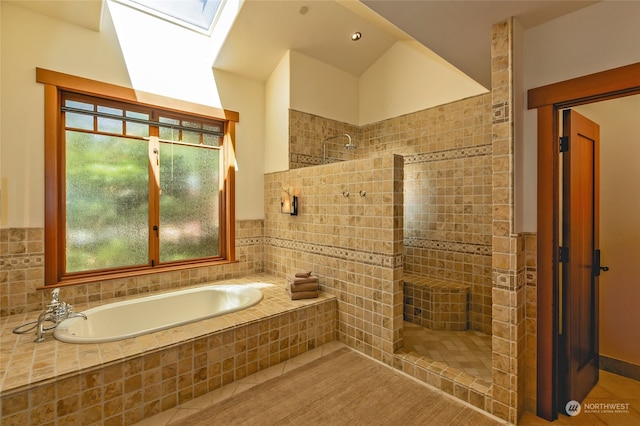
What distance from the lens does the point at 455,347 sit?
8.89 ft

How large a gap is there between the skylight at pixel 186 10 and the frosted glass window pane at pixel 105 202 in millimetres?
1329

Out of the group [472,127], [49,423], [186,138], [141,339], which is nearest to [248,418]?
[141,339]

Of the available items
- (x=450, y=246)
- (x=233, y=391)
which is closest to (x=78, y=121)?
(x=233, y=391)

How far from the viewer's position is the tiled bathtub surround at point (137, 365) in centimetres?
159

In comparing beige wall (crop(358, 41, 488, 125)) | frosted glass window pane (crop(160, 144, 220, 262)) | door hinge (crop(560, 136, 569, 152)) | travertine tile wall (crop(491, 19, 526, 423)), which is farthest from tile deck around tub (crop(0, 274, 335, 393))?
beige wall (crop(358, 41, 488, 125))

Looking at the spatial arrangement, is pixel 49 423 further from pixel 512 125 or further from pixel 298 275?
pixel 512 125

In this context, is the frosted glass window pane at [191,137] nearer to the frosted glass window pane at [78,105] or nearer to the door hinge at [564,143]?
the frosted glass window pane at [78,105]

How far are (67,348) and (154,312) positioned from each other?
3.12ft

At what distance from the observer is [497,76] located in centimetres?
181

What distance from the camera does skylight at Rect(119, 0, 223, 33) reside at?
9.68 ft

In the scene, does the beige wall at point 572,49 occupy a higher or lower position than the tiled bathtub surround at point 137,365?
higher

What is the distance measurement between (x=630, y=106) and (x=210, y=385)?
382cm

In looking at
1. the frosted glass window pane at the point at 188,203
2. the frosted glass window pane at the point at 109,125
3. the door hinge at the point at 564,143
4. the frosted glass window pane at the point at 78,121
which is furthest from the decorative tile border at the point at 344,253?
the frosted glass window pane at the point at 78,121

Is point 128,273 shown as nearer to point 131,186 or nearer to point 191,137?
point 131,186
